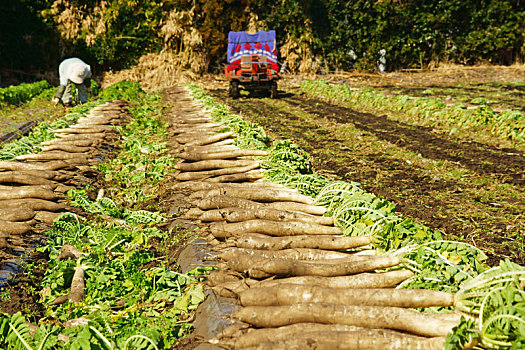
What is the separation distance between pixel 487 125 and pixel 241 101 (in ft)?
27.4

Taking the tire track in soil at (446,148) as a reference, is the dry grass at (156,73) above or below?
above

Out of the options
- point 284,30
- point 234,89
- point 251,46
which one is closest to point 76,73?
point 234,89

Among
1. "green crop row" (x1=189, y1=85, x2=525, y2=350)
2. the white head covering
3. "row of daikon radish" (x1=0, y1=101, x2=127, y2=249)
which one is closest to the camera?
"green crop row" (x1=189, y1=85, x2=525, y2=350)

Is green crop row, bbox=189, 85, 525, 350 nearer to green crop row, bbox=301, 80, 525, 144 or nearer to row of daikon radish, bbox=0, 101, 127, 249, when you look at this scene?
row of daikon radish, bbox=0, 101, 127, 249

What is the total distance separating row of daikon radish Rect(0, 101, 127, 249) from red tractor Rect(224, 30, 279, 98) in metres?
7.30

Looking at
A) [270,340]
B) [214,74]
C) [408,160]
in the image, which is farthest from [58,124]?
[214,74]

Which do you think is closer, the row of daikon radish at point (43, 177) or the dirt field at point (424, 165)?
the row of daikon radish at point (43, 177)

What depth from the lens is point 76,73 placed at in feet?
40.8

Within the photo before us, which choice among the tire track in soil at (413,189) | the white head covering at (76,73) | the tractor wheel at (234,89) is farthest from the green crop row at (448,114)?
the white head covering at (76,73)

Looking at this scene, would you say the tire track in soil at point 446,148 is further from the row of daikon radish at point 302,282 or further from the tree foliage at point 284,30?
the tree foliage at point 284,30

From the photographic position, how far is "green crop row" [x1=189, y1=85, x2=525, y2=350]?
7.25 ft

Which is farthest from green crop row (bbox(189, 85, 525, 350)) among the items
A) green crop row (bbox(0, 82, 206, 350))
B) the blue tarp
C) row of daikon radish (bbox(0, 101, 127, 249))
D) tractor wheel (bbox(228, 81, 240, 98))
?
the blue tarp

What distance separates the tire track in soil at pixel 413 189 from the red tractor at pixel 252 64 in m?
5.32

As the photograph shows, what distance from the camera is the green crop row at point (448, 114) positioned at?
8961 mm
